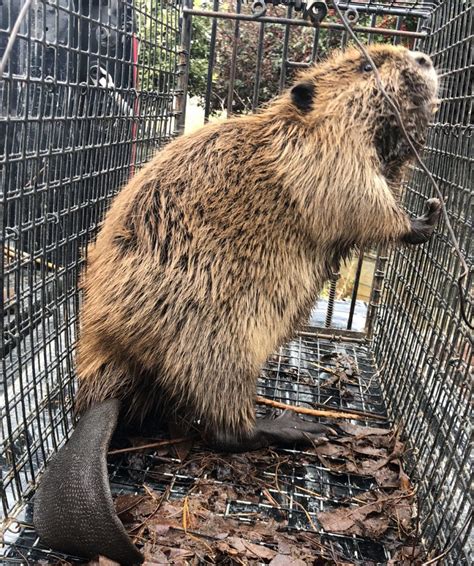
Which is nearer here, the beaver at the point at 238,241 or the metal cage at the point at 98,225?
the metal cage at the point at 98,225

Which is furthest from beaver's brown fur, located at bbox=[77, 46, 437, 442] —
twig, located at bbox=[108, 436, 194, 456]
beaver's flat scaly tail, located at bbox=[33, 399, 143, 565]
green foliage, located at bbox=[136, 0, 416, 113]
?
green foliage, located at bbox=[136, 0, 416, 113]

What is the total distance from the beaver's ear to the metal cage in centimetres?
24

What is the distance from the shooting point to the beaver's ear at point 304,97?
231 cm

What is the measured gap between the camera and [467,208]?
1.91 metres

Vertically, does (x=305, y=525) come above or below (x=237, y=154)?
below

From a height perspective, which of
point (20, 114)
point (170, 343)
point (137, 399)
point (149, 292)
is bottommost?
point (137, 399)

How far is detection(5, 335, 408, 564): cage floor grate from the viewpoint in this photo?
6.00 feet

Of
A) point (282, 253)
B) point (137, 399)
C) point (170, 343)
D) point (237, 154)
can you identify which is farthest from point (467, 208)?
point (137, 399)

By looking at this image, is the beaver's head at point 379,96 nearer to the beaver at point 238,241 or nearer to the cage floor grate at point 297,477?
the beaver at point 238,241

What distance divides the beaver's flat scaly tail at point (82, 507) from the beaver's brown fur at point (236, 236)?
0.37 m

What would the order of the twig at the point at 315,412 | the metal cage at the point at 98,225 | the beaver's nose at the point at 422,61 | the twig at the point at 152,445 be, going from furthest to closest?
the twig at the point at 315,412 → the beaver's nose at the point at 422,61 → the twig at the point at 152,445 → the metal cage at the point at 98,225

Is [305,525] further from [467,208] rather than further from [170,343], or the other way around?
[467,208]

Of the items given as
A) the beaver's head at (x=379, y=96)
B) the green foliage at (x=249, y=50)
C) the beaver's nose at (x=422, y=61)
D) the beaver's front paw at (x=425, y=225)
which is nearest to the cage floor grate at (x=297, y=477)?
the beaver's front paw at (x=425, y=225)

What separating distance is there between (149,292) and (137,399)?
0.46 meters
